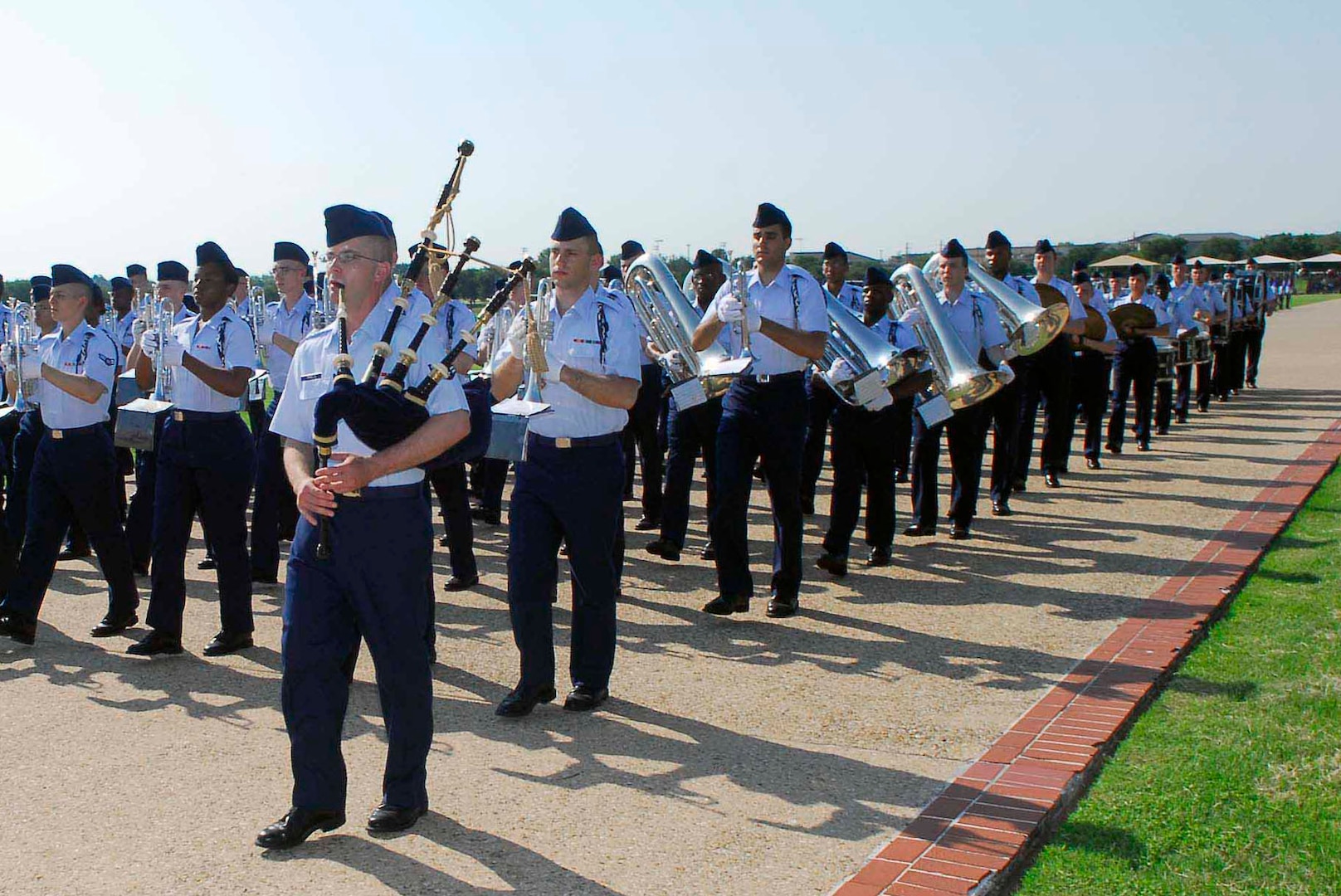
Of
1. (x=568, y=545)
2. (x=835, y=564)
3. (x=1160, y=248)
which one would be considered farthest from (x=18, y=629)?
(x=1160, y=248)

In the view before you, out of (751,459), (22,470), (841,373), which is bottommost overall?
(22,470)

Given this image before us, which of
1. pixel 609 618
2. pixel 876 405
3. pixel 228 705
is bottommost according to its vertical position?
pixel 228 705

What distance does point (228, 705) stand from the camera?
5953 mm

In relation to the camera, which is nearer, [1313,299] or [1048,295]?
[1048,295]

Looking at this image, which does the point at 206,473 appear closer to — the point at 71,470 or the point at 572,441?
the point at 71,470

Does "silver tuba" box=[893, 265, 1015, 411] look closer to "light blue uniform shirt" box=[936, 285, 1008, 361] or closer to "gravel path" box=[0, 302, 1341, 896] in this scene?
"light blue uniform shirt" box=[936, 285, 1008, 361]

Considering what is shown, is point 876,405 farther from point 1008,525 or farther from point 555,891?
point 555,891

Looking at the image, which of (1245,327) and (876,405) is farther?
(1245,327)

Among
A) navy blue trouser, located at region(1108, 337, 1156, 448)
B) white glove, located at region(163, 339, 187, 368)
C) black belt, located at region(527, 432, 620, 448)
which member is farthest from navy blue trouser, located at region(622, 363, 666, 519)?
navy blue trouser, located at region(1108, 337, 1156, 448)

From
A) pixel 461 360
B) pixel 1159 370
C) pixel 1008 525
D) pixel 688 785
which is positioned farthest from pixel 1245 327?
pixel 688 785

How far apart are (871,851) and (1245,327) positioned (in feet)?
63.1

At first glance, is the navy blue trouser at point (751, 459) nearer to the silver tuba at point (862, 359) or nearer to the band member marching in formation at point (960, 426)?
the silver tuba at point (862, 359)

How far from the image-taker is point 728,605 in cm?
743

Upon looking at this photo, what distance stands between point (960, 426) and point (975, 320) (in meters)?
0.78
